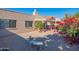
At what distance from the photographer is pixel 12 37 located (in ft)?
18.9

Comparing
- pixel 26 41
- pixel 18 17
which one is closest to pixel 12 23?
pixel 18 17

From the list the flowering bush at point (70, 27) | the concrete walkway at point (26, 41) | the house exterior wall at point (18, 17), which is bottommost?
the concrete walkway at point (26, 41)

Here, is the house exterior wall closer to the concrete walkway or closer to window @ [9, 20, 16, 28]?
window @ [9, 20, 16, 28]

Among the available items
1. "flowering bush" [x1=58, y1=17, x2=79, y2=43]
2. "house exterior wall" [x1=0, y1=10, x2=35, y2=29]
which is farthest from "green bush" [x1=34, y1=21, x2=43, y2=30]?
"flowering bush" [x1=58, y1=17, x2=79, y2=43]

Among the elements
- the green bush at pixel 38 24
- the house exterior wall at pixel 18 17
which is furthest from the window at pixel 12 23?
the green bush at pixel 38 24

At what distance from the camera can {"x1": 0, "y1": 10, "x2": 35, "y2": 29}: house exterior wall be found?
18.8 feet

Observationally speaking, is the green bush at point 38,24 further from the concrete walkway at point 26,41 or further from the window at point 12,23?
the window at point 12,23

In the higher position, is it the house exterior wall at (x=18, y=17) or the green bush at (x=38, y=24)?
the house exterior wall at (x=18, y=17)

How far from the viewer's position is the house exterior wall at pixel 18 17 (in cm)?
573

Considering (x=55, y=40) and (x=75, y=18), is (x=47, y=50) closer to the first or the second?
(x=55, y=40)

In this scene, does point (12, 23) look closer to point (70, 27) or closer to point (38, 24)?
point (38, 24)

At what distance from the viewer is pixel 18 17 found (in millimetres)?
5766

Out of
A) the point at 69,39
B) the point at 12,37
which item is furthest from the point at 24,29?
the point at 69,39
